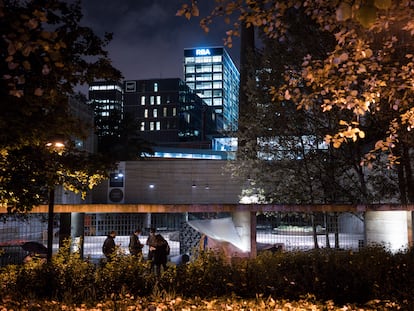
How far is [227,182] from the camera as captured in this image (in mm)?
43656

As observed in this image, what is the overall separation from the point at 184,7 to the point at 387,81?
3811 millimetres

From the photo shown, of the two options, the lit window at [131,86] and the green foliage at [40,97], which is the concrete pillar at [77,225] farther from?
the lit window at [131,86]

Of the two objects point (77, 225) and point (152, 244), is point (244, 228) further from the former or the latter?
point (77, 225)

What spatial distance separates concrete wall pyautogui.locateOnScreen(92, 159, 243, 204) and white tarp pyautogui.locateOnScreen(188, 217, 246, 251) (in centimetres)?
3211

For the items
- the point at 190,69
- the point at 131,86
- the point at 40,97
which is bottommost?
the point at 40,97

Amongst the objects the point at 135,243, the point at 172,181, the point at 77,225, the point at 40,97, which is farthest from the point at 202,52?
the point at 40,97

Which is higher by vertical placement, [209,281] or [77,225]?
[77,225]

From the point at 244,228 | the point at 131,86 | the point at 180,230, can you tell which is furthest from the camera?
the point at 131,86

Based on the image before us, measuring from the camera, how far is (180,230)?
1238 cm

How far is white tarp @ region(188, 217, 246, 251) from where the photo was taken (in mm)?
10438

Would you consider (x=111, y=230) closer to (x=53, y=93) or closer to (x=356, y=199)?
(x=53, y=93)

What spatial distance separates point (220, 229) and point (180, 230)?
164cm

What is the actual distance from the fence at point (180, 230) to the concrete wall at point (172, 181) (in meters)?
30.4

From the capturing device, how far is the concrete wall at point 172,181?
44.2 metres
